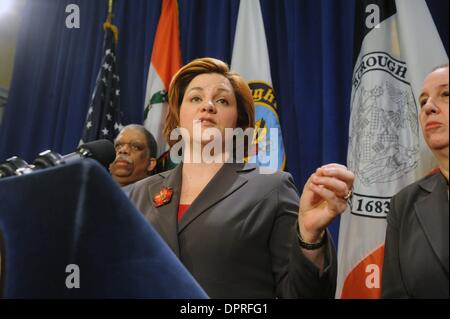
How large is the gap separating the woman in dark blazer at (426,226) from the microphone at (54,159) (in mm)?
486

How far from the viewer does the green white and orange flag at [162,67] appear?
2.54m

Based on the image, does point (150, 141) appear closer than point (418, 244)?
No

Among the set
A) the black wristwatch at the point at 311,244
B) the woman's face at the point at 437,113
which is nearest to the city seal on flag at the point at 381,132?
the black wristwatch at the point at 311,244

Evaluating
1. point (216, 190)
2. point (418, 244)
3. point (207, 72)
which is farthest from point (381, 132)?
point (418, 244)

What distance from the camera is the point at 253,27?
2447 mm

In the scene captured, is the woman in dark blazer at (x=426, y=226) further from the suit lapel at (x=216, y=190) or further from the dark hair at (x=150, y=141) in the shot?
the dark hair at (x=150, y=141)

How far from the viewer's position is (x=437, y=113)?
0.62 meters

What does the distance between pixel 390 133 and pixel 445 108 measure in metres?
1.36

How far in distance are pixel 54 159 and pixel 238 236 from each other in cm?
47

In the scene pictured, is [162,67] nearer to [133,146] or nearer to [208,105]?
[133,146]

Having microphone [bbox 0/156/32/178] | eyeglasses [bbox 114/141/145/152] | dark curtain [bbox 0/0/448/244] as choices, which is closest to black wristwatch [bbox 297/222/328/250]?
microphone [bbox 0/156/32/178]

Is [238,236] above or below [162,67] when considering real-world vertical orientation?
below

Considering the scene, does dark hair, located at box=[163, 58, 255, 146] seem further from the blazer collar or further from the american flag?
the american flag

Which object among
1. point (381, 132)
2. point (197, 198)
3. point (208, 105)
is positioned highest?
point (381, 132)
